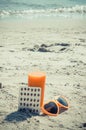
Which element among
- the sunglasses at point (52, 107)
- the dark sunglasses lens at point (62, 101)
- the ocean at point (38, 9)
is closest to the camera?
the sunglasses at point (52, 107)

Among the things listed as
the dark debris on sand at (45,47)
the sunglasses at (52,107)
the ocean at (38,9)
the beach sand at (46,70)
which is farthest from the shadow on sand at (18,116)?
the ocean at (38,9)

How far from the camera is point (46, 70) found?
6.67m

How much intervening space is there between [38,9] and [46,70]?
15.0 metres

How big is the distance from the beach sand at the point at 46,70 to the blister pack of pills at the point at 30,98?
4.5 inches

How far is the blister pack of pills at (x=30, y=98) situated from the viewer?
4391 millimetres

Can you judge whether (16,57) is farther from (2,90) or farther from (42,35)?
(42,35)

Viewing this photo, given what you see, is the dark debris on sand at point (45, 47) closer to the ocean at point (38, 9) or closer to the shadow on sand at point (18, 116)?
the shadow on sand at point (18, 116)

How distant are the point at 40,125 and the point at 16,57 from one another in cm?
369

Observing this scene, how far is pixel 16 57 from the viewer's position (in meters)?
7.68

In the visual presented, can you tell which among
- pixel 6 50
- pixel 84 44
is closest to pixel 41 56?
pixel 6 50

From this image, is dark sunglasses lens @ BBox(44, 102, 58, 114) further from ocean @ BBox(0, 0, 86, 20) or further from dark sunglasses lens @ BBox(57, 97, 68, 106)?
ocean @ BBox(0, 0, 86, 20)

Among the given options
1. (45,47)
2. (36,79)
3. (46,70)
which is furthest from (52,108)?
(45,47)

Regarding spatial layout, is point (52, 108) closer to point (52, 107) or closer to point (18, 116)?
point (52, 107)

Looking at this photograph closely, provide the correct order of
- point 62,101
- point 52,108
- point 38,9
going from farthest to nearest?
point 38,9
point 62,101
point 52,108
